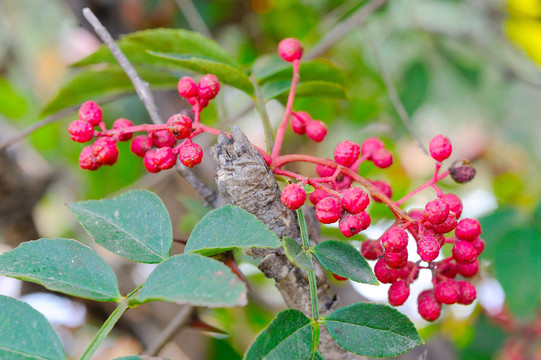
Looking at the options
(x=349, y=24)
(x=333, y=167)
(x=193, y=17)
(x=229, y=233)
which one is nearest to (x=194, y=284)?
(x=229, y=233)

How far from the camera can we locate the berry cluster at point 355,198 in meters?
0.70

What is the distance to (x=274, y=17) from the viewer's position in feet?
7.64

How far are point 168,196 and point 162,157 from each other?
1379 mm

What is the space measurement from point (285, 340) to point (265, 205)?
180 millimetres

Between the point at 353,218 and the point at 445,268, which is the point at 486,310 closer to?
the point at 445,268

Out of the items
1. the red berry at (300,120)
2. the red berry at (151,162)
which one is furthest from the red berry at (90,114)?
the red berry at (300,120)

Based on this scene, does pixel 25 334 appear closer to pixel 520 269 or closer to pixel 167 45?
pixel 167 45

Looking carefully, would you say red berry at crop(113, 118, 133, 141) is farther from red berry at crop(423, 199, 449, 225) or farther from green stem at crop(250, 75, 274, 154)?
red berry at crop(423, 199, 449, 225)

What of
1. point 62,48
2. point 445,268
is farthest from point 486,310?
point 62,48

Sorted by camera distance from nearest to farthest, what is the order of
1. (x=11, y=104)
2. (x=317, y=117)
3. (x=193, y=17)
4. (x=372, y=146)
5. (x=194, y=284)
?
(x=194, y=284) < (x=372, y=146) < (x=193, y=17) < (x=317, y=117) < (x=11, y=104)

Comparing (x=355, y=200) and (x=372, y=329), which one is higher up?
(x=355, y=200)

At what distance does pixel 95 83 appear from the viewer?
1122 mm

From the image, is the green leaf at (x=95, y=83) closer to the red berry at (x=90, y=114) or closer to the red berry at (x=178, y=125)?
the red berry at (x=90, y=114)

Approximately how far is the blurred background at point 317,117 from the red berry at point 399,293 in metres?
0.58
